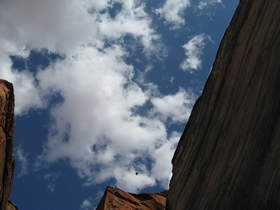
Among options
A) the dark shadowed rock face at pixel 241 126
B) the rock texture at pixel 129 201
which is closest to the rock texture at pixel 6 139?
the rock texture at pixel 129 201

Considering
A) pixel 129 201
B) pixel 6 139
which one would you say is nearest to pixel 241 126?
pixel 6 139

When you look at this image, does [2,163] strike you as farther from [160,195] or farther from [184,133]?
[160,195]

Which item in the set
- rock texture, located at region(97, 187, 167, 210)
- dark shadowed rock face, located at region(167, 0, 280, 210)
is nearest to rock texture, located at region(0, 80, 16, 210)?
rock texture, located at region(97, 187, 167, 210)

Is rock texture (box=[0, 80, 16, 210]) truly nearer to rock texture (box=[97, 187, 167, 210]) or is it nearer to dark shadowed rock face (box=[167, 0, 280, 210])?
rock texture (box=[97, 187, 167, 210])

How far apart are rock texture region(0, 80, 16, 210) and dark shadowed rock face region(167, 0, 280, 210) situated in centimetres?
1569

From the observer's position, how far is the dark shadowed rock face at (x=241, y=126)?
520 inches

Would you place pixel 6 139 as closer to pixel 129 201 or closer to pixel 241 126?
pixel 129 201

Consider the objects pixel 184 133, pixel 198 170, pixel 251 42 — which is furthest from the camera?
pixel 184 133

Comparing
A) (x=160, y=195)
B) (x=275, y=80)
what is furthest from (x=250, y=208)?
(x=160, y=195)

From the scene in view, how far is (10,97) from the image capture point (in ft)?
98.3

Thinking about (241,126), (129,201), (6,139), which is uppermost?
(6,139)

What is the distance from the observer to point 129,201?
46531mm

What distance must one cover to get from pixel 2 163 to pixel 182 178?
54.9ft

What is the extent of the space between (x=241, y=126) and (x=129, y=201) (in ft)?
110
